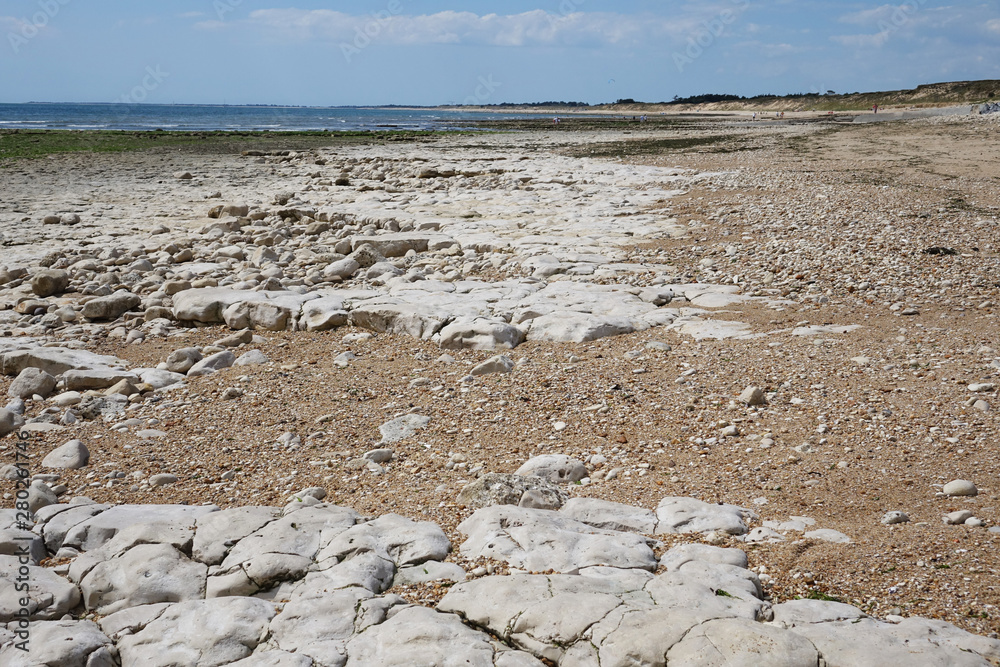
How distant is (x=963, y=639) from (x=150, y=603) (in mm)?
3330

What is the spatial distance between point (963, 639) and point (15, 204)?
1842 centimetres

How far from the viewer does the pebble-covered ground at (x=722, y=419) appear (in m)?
3.62

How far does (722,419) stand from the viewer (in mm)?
5070

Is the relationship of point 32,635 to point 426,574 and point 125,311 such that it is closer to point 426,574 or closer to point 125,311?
point 426,574

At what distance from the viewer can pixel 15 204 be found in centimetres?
1589

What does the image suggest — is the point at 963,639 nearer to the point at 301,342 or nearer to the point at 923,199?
the point at 301,342

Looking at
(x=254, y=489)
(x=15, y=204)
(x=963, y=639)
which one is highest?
(x=15, y=204)

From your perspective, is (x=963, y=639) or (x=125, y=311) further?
(x=125, y=311)

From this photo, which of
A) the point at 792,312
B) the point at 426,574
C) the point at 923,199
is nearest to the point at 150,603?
the point at 426,574

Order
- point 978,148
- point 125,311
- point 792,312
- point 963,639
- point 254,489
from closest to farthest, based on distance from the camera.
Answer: point 963,639 < point 254,489 < point 792,312 < point 125,311 < point 978,148

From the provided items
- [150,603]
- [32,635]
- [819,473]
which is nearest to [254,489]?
[150,603]

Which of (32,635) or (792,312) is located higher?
(792,312)

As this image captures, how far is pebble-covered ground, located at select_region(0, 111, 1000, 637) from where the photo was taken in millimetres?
3619

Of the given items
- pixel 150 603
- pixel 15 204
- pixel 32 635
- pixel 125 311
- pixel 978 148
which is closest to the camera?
pixel 32 635
